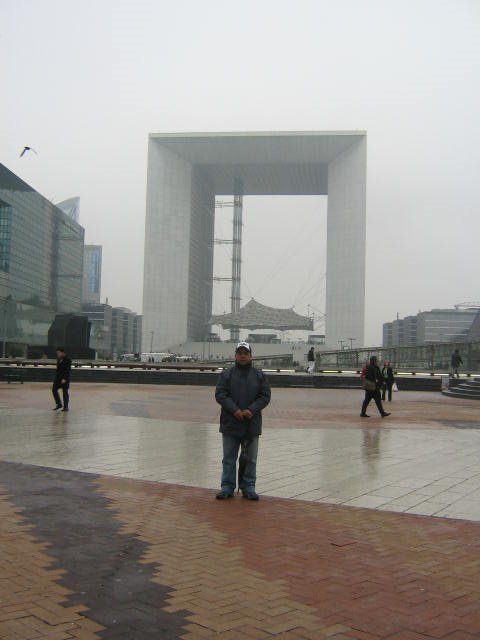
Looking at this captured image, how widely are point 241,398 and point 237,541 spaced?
5.87 ft

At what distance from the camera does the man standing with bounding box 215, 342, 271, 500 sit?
6.26 metres

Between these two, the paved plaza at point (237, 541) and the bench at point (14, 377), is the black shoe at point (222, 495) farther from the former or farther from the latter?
the bench at point (14, 377)

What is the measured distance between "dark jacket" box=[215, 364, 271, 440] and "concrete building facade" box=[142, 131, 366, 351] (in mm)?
89575

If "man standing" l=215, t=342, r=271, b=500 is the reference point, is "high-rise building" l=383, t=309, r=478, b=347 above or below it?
above

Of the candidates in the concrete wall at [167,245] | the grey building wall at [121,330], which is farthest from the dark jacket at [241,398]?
the grey building wall at [121,330]

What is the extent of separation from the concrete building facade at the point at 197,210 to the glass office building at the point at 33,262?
18.5 meters

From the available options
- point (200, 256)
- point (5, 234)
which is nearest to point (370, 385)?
point (5, 234)

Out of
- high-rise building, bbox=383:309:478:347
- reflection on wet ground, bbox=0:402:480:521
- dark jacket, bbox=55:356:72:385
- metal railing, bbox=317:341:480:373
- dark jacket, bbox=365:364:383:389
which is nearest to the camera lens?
reflection on wet ground, bbox=0:402:480:521

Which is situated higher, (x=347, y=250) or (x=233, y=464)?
(x=347, y=250)

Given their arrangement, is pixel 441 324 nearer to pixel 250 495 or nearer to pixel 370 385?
pixel 370 385

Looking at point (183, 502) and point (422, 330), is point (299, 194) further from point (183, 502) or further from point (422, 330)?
point (183, 502)

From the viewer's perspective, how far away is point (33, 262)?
342 ft

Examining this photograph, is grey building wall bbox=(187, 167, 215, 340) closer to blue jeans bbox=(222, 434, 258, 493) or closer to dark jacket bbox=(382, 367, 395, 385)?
dark jacket bbox=(382, 367, 395, 385)

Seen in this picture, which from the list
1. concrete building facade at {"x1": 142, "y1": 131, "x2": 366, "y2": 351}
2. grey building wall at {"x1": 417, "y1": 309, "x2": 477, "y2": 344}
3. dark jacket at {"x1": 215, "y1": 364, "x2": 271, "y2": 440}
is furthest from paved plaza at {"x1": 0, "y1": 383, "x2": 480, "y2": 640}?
grey building wall at {"x1": 417, "y1": 309, "x2": 477, "y2": 344}
